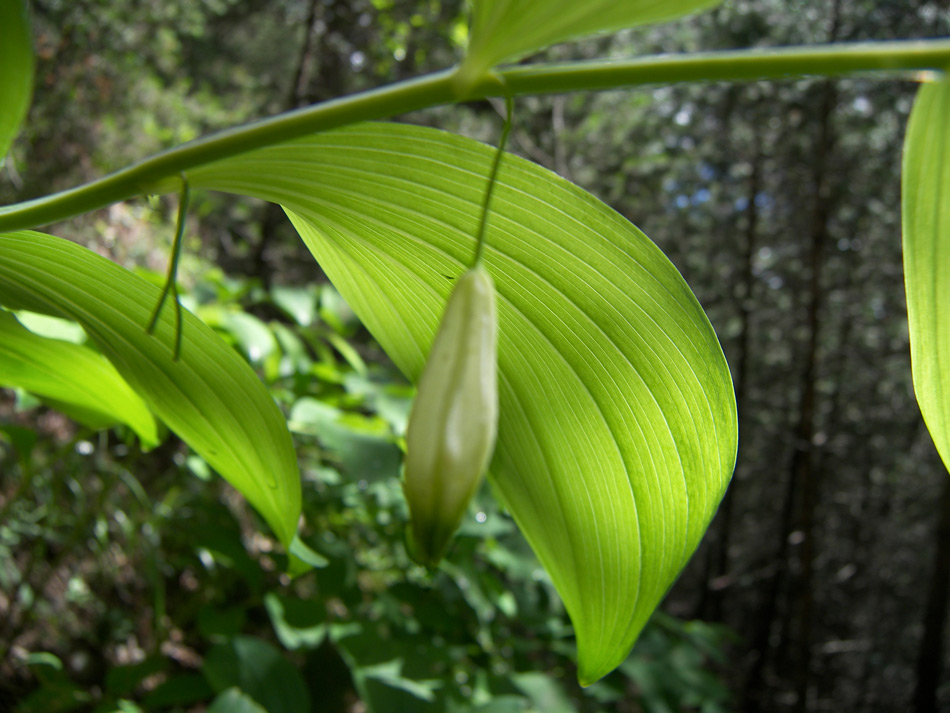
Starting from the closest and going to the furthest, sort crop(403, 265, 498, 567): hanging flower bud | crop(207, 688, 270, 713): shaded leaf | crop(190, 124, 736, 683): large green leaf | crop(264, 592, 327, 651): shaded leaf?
crop(403, 265, 498, 567): hanging flower bud < crop(190, 124, 736, 683): large green leaf < crop(207, 688, 270, 713): shaded leaf < crop(264, 592, 327, 651): shaded leaf

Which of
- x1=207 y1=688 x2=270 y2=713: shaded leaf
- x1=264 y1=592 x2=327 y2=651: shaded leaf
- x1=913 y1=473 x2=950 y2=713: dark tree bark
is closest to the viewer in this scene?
x1=207 y1=688 x2=270 y2=713: shaded leaf

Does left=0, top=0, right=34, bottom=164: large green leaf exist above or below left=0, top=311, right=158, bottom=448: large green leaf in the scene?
above

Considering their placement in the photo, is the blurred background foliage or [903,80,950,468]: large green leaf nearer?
[903,80,950,468]: large green leaf

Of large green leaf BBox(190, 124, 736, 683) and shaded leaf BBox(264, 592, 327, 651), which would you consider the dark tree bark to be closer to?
shaded leaf BBox(264, 592, 327, 651)

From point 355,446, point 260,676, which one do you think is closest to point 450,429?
point 355,446

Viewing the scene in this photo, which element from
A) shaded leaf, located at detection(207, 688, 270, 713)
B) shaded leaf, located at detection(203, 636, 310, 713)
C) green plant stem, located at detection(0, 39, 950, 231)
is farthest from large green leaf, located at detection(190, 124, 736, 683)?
shaded leaf, located at detection(203, 636, 310, 713)

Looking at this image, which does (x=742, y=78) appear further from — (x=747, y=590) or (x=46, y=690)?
(x=747, y=590)

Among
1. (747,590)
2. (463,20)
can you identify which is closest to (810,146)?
(463,20)
